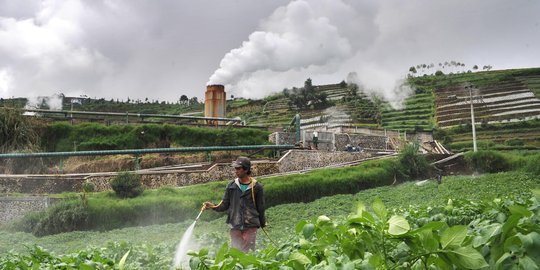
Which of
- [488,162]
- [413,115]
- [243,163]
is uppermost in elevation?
[413,115]

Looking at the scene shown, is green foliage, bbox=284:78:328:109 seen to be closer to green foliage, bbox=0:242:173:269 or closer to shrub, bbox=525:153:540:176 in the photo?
shrub, bbox=525:153:540:176

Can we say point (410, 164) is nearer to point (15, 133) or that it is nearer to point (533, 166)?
point (533, 166)

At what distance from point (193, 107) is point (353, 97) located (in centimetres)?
2153

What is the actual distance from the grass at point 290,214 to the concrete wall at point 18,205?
92.6 inches

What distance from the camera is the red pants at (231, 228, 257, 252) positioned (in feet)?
17.6

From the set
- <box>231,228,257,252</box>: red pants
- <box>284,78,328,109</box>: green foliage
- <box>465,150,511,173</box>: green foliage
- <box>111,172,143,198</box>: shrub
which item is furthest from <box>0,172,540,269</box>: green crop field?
<box>284,78,328,109</box>: green foliage

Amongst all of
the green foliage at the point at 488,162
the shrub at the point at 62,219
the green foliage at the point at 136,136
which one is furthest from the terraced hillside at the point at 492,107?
the shrub at the point at 62,219

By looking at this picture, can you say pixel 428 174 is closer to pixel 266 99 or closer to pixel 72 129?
pixel 72 129

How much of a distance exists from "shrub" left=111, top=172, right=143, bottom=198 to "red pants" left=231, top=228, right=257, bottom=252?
28.5ft

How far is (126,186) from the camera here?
1337 cm

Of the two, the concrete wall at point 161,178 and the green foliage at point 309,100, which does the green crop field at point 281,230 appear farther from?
the green foliage at point 309,100

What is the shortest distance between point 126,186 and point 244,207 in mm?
8820

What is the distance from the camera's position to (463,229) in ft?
3.69

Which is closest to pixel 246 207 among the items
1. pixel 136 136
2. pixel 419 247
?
pixel 419 247
